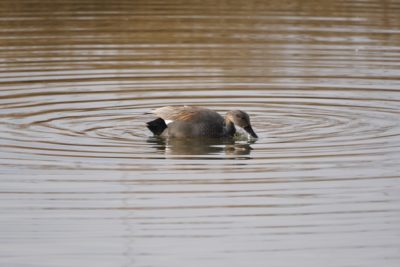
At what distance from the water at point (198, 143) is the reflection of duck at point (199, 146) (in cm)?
4

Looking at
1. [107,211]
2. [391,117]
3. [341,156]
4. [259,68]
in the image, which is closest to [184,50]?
[259,68]

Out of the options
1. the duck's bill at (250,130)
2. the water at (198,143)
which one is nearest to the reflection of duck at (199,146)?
the water at (198,143)

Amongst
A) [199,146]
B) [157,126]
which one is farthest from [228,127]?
[157,126]

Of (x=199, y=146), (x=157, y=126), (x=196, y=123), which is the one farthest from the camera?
(x=157, y=126)

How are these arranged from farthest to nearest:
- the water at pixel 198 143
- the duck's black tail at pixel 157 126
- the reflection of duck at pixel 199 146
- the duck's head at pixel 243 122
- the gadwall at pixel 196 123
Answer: the duck's black tail at pixel 157 126
the gadwall at pixel 196 123
the duck's head at pixel 243 122
the reflection of duck at pixel 199 146
the water at pixel 198 143

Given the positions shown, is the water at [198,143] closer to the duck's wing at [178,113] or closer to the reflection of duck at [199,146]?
the reflection of duck at [199,146]

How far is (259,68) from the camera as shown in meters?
19.0

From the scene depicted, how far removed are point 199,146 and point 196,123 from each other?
1.32 feet

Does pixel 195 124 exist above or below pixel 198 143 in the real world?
above

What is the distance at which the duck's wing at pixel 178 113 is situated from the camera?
14250mm

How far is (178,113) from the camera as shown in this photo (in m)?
14.3

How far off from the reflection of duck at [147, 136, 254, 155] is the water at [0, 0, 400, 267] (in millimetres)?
41

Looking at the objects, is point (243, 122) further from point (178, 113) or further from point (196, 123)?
point (178, 113)

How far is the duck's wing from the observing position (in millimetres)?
14250
